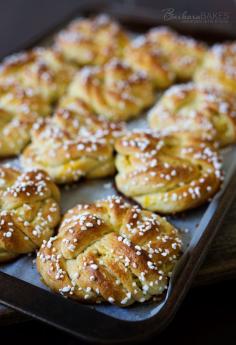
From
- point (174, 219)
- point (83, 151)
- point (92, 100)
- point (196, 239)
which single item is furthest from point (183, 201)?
point (92, 100)

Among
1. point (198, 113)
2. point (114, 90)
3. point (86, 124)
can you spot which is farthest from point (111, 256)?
point (114, 90)

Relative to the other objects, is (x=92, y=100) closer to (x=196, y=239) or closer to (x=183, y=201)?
(x=183, y=201)

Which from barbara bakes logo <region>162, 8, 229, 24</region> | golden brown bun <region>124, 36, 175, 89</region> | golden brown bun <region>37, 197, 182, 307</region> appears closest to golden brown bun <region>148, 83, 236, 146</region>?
golden brown bun <region>124, 36, 175, 89</region>

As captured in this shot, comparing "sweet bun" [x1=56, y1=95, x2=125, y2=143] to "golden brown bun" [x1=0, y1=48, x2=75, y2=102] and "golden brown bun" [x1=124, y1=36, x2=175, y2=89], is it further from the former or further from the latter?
"golden brown bun" [x1=124, y1=36, x2=175, y2=89]

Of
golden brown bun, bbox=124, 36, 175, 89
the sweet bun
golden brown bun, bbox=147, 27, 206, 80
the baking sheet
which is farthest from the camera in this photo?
golden brown bun, bbox=147, 27, 206, 80

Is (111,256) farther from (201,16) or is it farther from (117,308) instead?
(201,16)

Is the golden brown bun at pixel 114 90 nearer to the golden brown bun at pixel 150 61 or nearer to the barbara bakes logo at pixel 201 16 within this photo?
the golden brown bun at pixel 150 61
